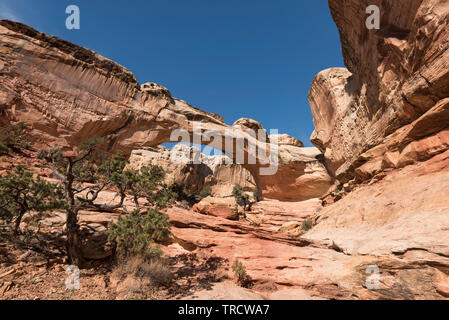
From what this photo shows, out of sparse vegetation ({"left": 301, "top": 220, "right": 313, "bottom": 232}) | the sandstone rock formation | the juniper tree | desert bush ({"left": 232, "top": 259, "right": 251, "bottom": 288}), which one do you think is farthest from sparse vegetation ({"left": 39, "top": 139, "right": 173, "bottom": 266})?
the sandstone rock formation

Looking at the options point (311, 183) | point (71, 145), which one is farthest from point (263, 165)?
point (71, 145)

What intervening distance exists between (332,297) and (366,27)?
15.0 meters

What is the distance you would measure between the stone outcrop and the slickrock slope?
13.0 metres

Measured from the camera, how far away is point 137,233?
634cm

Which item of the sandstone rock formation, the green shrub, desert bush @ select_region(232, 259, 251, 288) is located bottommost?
desert bush @ select_region(232, 259, 251, 288)

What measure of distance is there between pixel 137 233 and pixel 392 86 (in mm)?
14198

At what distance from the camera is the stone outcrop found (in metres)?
8.71

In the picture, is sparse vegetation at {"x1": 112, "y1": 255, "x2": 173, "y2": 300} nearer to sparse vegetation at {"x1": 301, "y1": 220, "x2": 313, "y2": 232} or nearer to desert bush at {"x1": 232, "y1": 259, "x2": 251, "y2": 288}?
desert bush at {"x1": 232, "y1": 259, "x2": 251, "y2": 288}

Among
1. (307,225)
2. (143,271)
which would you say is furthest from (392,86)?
(143,271)

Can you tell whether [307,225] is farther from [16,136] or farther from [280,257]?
[16,136]

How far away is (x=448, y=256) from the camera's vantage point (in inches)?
188
